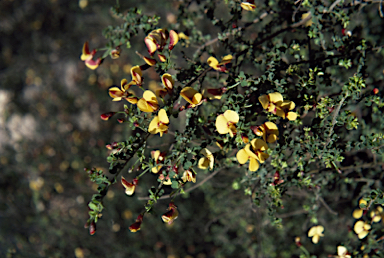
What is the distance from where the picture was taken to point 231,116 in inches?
40.6

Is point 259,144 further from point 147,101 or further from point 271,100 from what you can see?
point 147,101

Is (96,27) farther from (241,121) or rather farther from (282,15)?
(241,121)

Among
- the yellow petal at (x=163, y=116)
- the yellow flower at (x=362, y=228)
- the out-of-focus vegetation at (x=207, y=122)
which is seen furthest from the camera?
the yellow flower at (x=362, y=228)

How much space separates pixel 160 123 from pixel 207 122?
1.17 ft

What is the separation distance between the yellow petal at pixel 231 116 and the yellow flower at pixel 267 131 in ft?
0.28

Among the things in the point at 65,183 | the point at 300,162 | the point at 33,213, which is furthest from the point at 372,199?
the point at 33,213

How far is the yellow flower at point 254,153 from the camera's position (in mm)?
1019

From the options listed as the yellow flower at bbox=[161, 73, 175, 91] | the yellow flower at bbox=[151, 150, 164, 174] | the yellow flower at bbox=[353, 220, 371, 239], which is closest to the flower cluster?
the yellow flower at bbox=[161, 73, 175, 91]

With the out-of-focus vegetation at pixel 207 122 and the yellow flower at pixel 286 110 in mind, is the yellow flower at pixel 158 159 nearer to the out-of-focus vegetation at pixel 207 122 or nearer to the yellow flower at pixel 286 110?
the out-of-focus vegetation at pixel 207 122

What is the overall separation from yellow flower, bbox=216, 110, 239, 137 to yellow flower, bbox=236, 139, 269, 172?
0.28 ft

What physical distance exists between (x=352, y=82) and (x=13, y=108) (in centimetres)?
476

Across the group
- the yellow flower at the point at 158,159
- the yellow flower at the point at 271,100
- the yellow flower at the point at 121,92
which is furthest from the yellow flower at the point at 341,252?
the yellow flower at the point at 121,92

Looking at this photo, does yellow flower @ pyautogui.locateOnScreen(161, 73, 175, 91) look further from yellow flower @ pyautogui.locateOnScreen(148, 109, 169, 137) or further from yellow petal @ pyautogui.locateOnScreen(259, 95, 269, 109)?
yellow petal @ pyautogui.locateOnScreen(259, 95, 269, 109)

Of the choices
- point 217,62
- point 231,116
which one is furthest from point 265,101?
point 217,62
